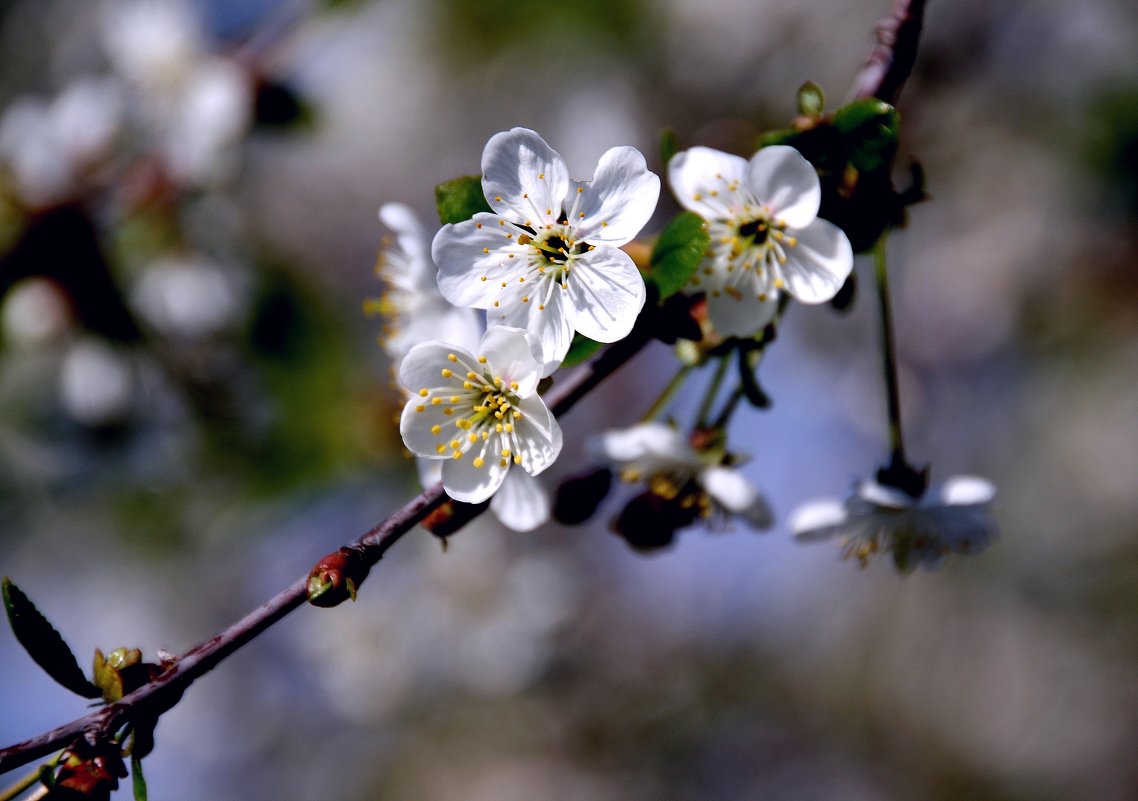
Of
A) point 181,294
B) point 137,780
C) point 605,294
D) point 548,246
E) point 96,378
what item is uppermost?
point 181,294

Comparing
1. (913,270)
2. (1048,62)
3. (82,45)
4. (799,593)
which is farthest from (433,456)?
(82,45)

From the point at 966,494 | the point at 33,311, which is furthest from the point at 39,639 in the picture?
the point at 33,311

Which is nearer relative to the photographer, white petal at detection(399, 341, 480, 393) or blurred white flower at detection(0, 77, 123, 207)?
white petal at detection(399, 341, 480, 393)

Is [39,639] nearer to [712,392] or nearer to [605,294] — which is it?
[605,294]

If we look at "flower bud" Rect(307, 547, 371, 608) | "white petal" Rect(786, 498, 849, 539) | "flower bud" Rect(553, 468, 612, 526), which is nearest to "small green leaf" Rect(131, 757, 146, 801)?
"flower bud" Rect(307, 547, 371, 608)

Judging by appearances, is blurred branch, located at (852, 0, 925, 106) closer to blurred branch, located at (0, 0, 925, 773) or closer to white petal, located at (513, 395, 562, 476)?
blurred branch, located at (0, 0, 925, 773)

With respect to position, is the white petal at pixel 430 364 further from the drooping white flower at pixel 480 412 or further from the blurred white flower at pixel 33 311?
the blurred white flower at pixel 33 311

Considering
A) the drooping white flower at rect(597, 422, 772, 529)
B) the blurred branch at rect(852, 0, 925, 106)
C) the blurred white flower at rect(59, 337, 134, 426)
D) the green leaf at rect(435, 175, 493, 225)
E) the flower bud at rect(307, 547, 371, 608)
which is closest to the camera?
the flower bud at rect(307, 547, 371, 608)

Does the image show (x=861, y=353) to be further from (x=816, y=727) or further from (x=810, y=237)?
(x=810, y=237)
